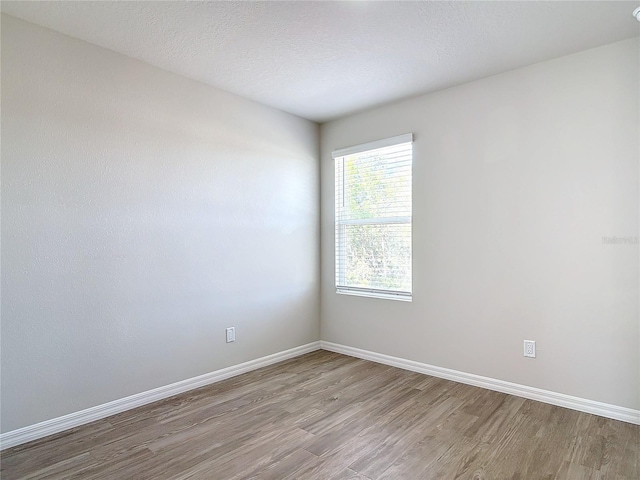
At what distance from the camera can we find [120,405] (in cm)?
264

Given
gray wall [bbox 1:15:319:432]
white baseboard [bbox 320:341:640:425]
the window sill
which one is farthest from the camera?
the window sill

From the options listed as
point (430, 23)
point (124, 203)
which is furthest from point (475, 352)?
point (124, 203)

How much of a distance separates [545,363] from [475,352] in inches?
19.8

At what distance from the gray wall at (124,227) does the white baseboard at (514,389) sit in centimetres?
103

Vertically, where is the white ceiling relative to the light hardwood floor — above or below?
above

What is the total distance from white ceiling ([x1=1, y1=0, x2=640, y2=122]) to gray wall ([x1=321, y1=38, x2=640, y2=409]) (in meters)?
0.29

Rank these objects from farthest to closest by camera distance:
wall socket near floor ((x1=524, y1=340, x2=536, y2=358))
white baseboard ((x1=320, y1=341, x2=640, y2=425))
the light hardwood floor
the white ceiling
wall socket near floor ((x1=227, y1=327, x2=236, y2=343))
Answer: wall socket near floor ((x1=227, y1=327, x2=236, y2=343)) → wall socket near floor ((x1=524, y1=340, x2=536, y2=358)) → white baseboard ((x1=320, y1=341, x2=640, y2=425)) → the white ceiling → the light hardwood floor

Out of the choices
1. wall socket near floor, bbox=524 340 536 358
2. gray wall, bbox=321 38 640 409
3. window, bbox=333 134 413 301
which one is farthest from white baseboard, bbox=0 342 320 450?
wall socket near floor, bbox=524 340 536 358

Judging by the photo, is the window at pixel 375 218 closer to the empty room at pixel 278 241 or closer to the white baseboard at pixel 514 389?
the empty room at pixel 278 241

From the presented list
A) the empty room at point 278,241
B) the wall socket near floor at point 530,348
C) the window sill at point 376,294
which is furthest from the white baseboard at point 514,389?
the window sill at point 376,294

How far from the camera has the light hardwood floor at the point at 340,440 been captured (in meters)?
1.96

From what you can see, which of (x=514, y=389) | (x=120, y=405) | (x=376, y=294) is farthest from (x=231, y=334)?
(x=514, y=389)

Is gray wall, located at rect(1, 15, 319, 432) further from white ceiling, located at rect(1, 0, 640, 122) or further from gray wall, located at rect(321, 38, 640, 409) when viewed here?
gray wall, located at rect(321, 38, 640, 409)

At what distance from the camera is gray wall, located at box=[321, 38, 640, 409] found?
2.50 m
